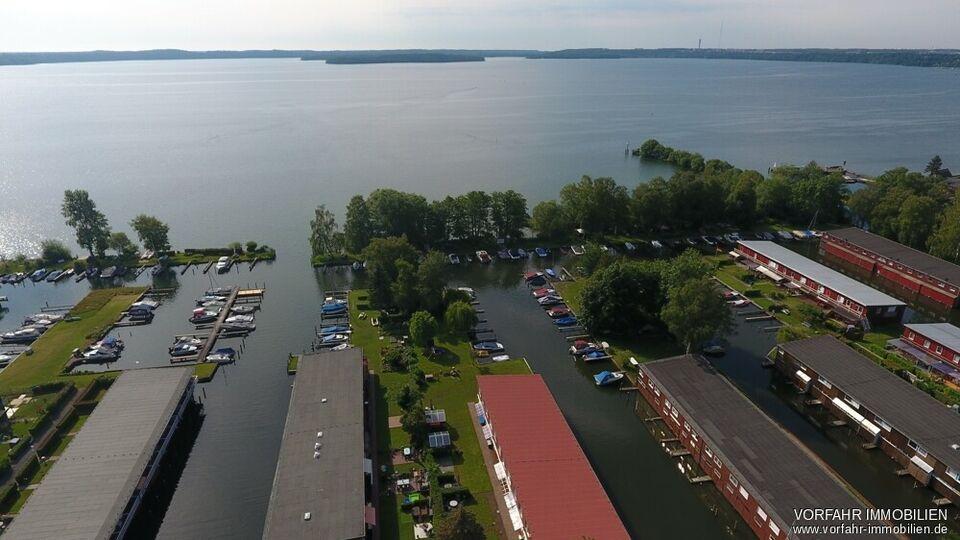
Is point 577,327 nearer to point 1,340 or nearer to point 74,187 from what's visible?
point 1,340

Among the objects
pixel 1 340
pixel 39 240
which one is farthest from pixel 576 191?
pixel 39 240

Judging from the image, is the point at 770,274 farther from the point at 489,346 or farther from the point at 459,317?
the point at 459,317

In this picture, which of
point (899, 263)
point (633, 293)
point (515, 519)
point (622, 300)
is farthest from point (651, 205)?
point (515, 519)

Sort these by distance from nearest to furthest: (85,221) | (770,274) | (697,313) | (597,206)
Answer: (697,313) → (770,274) → (85,221) → (597,206)

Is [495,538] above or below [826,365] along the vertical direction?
below

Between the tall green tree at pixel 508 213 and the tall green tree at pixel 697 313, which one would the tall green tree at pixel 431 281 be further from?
the tall green tree at pixel 508 213

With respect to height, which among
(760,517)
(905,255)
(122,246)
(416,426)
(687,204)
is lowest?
(760,517)

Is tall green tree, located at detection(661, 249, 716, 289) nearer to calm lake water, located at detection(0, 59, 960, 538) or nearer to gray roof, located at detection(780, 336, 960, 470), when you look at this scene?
calm lake water, located at detection(0, 59, 960, 538)

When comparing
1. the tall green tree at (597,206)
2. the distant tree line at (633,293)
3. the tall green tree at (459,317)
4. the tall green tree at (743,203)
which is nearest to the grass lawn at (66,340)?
→ the tall green tree at (459,317)
